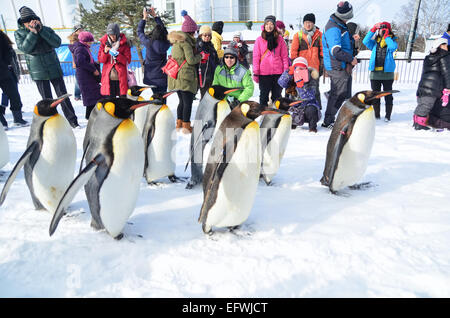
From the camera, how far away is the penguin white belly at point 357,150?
7.75 feet

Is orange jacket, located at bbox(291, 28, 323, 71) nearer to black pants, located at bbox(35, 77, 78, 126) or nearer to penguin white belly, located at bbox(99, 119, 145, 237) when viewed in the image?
black pants, located at bbox(35, 77, 78, 126)

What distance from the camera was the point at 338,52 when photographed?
437 centimetres

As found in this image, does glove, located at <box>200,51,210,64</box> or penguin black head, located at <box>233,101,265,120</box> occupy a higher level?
glove, located at <box>200,51,210,64</box>

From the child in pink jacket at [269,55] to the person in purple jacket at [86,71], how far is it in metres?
2.58

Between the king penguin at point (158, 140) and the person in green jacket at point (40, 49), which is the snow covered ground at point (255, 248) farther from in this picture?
the person in green jacket at point (40, 49)

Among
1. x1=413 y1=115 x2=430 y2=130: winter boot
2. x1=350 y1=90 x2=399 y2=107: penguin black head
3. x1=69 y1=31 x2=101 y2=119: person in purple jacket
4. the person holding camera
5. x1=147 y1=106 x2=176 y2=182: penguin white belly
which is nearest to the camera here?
x1=350 y1=90 x2=399 y2=107: penguin black head

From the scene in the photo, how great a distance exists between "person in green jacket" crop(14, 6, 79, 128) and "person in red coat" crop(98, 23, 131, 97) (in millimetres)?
641

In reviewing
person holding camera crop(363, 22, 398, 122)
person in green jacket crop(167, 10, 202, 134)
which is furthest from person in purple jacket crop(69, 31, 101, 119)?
person holding camera crop(363, 22, 398, 122)

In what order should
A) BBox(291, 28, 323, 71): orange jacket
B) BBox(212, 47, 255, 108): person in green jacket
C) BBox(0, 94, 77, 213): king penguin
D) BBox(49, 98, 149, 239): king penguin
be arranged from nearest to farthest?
BBox(49, 98, 149, 239): king penguin, BBox(0, 94, 77, 213): king penguin, BBox(212, 47, 255, 108): person in green jacket, BBox(291, 28, 323, 71): orange jacket

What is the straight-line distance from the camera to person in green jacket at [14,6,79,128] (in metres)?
4.30

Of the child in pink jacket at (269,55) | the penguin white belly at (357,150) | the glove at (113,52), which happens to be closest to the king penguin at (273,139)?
the penguin white belly at (357,150)

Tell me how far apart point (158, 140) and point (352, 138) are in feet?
5.29

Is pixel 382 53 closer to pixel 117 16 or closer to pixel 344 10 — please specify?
pixel 344 10

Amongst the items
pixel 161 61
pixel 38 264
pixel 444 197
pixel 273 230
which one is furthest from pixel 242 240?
pixel 161 61
